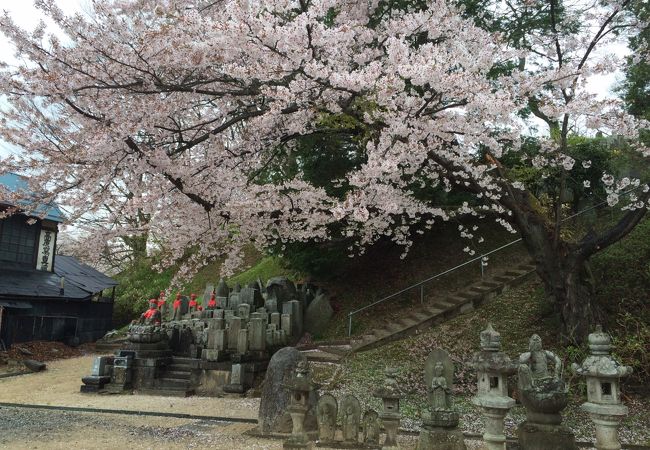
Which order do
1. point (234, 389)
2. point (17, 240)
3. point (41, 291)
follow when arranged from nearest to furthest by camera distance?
point (234, 389)
point (41, 291)
point (17, 240)

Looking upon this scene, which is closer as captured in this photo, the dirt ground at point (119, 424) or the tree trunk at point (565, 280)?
the dirt ground at point (119, 424)

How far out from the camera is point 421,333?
1131cm

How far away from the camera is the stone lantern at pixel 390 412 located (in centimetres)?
511

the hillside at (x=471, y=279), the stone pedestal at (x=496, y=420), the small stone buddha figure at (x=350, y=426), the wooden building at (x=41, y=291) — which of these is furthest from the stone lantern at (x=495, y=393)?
the wooden building at (x=41, y=291)

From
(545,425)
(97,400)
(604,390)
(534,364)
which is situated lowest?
(97,400)

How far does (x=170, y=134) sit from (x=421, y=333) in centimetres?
751

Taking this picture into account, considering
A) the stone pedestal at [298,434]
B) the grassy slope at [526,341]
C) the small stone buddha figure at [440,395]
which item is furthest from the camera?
the grassy slope at [526,341]

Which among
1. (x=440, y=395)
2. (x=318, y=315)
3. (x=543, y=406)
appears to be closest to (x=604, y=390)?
(x=543, y=406)

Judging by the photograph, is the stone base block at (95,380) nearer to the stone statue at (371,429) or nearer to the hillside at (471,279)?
the hillside at (471,279)

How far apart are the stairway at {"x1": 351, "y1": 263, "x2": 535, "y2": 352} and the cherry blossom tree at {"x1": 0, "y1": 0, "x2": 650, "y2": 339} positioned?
12.3 ft

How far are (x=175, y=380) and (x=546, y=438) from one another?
8.50m

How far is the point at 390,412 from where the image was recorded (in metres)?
5.21

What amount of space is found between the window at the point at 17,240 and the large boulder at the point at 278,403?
1484 cm

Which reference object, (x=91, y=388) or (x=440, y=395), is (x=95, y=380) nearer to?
(x=91, y=388)
